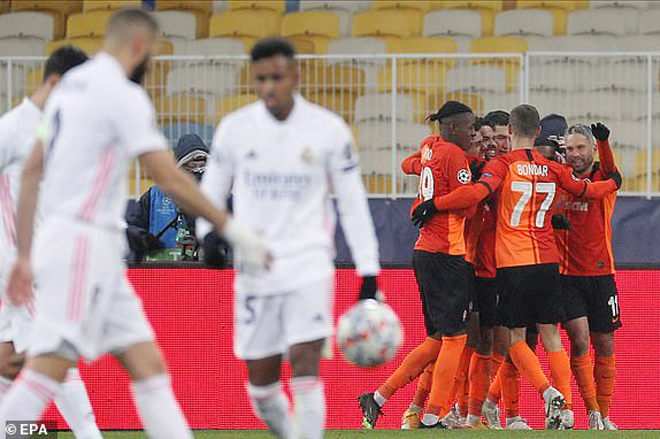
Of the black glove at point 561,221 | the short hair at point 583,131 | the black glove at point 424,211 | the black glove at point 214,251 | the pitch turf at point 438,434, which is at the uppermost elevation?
the short hair at point 583,131

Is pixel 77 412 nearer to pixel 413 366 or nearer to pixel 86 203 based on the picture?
pixel 86 203

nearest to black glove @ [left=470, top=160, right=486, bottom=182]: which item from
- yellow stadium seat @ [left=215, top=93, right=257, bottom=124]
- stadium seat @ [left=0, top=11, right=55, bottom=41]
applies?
yellow stadium seat @ [left=215, top=93, right=257, bottom=124]

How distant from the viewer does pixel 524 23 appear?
14.8 metres

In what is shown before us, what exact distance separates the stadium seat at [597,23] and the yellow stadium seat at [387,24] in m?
1.81

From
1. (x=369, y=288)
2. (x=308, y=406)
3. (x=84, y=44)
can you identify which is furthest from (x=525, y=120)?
(x=84, y=44)

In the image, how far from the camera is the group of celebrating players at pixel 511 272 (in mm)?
8961

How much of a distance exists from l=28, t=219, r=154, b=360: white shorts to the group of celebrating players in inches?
166

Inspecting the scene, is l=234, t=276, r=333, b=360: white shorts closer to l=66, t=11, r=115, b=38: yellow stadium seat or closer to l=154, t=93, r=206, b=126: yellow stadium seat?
l=154, t=93, r=206, b=126: yellow stadium seat

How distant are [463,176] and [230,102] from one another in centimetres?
384

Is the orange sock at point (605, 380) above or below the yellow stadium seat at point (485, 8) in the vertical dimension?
below

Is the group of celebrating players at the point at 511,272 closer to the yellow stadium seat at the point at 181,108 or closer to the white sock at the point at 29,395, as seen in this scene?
the yellow stadium seat at the point at 181,108

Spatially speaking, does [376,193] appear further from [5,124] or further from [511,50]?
[5,124]

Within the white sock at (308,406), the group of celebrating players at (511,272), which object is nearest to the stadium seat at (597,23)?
the group of celebrating players at (511,272)

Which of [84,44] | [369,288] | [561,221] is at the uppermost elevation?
[84,44]
